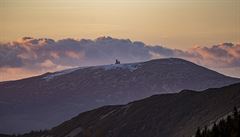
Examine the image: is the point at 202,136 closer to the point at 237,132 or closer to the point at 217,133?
the point at 217,133

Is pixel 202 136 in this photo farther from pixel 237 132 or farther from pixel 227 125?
pixel 237 132

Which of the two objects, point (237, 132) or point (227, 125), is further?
point (227, 125)

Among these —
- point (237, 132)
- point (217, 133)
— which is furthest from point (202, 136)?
point (237, 132)

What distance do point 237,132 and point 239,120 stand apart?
765cm

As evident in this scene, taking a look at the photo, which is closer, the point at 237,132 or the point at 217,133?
the point at 237,132

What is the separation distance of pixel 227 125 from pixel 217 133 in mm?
3113

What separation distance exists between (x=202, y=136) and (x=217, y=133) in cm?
501

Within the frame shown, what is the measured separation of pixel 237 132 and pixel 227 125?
1113cm

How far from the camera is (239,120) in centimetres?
13738

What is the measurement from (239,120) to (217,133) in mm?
5665

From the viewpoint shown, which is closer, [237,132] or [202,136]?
[237,132]

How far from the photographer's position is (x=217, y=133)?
13988 centimetres

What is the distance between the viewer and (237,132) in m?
130
